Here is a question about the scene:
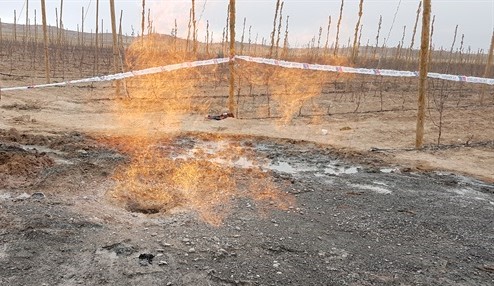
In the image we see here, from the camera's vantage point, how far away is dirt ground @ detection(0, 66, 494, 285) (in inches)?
185

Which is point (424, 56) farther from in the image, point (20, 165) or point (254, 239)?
point (20, 165)

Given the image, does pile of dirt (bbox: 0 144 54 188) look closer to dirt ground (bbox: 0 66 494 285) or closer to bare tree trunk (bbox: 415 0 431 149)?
dirt ground (bbox: 0 66 494 285)

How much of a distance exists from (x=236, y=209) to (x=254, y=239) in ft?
3.32

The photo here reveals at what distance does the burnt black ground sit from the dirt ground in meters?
0.02

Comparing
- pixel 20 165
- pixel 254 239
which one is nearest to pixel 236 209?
pixel 254 239

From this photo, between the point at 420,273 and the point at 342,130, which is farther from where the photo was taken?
the point at 342,130

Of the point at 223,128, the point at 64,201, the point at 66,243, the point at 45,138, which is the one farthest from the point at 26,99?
the point at 66,243

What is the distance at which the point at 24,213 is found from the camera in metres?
5.63

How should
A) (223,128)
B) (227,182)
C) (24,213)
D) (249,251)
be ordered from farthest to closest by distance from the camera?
1. (223,128)
2. (227,182)
3. (24,213)
4. (249,251)

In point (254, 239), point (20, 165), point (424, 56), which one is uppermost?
point (424, 56)

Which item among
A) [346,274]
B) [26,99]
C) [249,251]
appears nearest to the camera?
[346,274]

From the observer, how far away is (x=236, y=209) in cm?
635

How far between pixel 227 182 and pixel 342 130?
6.98 meters

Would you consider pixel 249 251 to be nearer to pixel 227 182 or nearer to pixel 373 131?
pixel 227 182
